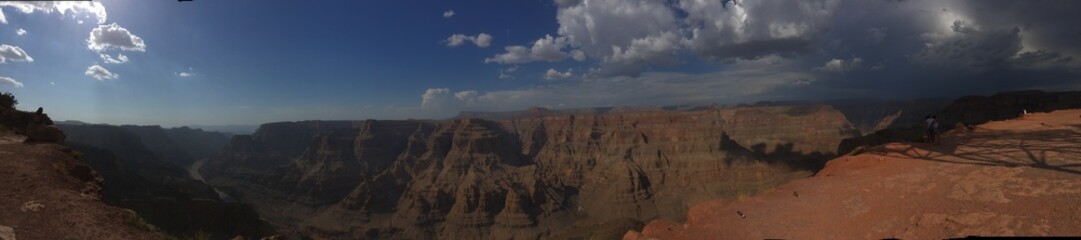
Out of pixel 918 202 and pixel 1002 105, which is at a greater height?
pixel 1002 105

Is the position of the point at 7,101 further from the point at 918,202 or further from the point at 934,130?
the point at 934,130

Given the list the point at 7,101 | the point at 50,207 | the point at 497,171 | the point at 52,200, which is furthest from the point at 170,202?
the point at 497,171

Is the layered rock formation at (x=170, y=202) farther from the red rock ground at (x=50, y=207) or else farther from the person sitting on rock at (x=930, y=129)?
the person sitting on rock at (x=930, y=129)

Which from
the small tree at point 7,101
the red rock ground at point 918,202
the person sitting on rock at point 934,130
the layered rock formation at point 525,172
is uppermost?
the small tree at point 7,101

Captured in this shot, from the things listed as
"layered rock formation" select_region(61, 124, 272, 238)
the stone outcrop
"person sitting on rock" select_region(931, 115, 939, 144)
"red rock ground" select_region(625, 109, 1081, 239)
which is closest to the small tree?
"layered rock formation" select_region(61, 124, 272, 238)

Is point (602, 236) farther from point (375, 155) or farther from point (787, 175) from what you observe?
point (375, 155)

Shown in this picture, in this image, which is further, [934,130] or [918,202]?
[934,130]

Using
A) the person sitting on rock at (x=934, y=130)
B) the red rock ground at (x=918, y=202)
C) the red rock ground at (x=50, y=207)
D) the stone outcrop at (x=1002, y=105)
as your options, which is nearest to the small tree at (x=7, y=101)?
the red rock ground at (x=50, y=207)

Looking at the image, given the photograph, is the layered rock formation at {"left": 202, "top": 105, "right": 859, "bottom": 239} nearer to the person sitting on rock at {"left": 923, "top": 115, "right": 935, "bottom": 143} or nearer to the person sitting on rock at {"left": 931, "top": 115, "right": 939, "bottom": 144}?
the person sitting on rock at {"left": 923, "top": 115, "right": 935, "bottom": 143}
